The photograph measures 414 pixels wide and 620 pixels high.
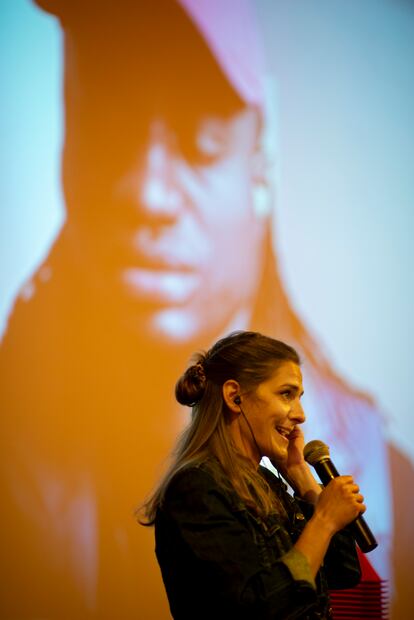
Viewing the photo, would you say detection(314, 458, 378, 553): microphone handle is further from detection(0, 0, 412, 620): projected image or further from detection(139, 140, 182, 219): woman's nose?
detection(139, 140, 182, 219): woman's nose

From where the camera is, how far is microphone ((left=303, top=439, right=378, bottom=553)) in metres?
1.48

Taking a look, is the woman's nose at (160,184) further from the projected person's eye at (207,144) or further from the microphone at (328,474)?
the microphone at (328,474)

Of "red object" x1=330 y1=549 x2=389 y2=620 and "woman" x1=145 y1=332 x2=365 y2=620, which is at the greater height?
"woman" x1=145 y1=332 x2=365 y2=620

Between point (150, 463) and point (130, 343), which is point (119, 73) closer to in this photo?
point (130, 343)

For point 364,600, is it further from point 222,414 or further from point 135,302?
point 135,302

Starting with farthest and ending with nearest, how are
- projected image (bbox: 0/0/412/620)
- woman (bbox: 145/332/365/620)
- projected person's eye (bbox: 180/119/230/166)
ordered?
projected person's eye (bbox: 180/119/230/166), projected image (bbox: 0/0/412/620), woman (bbox: 145/332/365/620)

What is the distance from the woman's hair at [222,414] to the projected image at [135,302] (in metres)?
0.86

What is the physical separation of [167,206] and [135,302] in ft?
1.22

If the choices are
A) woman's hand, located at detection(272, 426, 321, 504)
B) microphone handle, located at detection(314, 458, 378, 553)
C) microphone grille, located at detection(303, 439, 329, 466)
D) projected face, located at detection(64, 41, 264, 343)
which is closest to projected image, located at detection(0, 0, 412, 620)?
projected face, located at detection(64, 41, 264, 343)

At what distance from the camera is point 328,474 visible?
162cm

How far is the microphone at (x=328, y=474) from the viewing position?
1.48m

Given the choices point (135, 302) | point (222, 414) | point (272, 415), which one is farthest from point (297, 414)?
point (135, 302)

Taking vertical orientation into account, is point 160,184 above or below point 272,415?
above

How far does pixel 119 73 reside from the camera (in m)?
2.75
